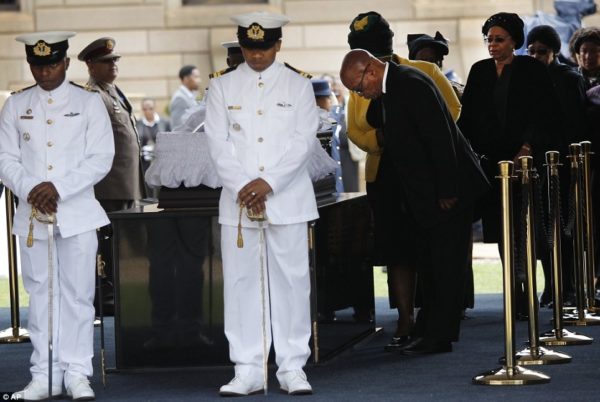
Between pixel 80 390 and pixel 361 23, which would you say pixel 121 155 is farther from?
pixel 80 390

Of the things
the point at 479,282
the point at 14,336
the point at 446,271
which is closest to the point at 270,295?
the point at 446,271

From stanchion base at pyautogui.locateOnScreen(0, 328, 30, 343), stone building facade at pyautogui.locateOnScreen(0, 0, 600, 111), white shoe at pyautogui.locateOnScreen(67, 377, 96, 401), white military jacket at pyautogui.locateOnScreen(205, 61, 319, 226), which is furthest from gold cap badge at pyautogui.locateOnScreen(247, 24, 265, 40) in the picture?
stone building facade at pyautogui.locateOnScreen(0, 0, 600, 111)

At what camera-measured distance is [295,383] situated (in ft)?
28.4

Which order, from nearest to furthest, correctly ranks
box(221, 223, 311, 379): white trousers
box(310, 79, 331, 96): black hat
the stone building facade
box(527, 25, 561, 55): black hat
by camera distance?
box(221, 223, 311, 379): white trousers → box(527, 25, 561, 55): black hat → box(310, 79, 331, 96): black hat → the stone building facade

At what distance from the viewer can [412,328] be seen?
34.3 feet

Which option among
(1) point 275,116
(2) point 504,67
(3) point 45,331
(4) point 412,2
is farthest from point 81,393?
(4) point 412,2

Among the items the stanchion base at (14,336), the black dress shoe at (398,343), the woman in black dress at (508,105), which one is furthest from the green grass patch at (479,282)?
the black dress shoe at (398,343)

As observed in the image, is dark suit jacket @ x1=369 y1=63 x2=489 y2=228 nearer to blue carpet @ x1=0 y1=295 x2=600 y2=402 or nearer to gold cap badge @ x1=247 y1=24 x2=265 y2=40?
blue carpet @ x1=0 y1=295 x2=600 y2=402

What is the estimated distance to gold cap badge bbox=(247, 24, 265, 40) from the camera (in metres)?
8.66

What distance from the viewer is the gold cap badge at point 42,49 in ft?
28.4

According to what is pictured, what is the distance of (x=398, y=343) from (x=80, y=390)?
2439 millimetres

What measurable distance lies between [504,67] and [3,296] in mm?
5507

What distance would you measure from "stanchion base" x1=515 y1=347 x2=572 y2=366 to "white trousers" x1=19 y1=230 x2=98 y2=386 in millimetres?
2341

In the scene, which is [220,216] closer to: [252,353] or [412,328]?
[252,353]
